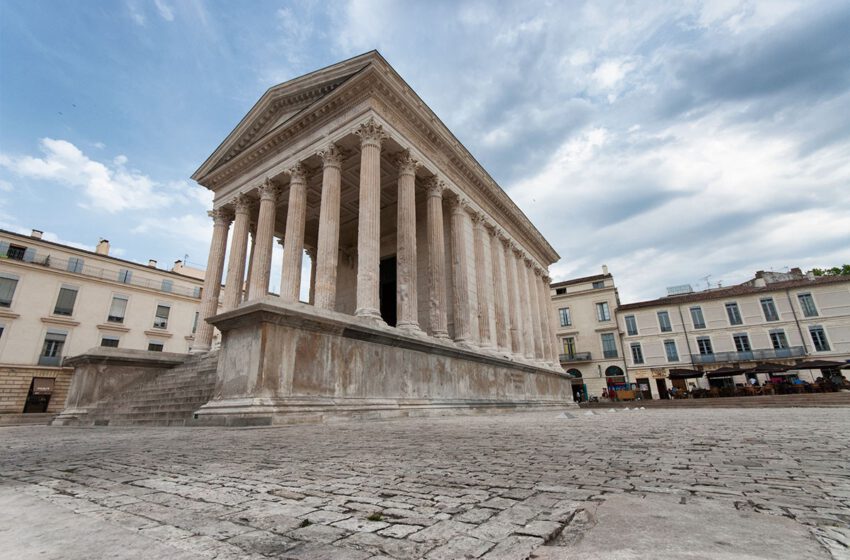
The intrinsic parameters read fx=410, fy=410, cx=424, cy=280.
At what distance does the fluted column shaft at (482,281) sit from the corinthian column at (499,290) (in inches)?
28.4

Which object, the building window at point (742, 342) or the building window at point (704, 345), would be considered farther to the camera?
the building window at point (704, 345)

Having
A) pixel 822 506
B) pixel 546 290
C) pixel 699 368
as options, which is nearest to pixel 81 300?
pixel 546 290

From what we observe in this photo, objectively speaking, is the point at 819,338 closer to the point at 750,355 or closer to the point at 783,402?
the point at 750,355

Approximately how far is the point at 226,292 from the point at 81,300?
17.5m

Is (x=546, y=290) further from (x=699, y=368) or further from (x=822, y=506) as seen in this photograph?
(x=822, y=506)

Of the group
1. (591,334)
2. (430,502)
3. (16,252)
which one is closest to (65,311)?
(16,252)

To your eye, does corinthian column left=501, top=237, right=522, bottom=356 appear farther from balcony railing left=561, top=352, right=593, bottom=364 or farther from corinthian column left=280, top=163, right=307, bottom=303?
balcony railing left=561, top=352, right=593, bottom=364

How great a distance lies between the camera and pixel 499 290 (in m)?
18.7

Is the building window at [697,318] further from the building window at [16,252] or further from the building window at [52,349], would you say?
the building window at [16,252]

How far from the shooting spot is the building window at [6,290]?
75.0ft

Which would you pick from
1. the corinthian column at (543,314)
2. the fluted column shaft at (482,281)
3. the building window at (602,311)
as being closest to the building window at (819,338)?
the building window at (602,311)

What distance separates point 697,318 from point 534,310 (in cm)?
2116

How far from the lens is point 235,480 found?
2.26 metres

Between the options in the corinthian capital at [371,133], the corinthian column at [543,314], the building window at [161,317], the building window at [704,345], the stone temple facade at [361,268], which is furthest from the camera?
the building window at [704,345]
